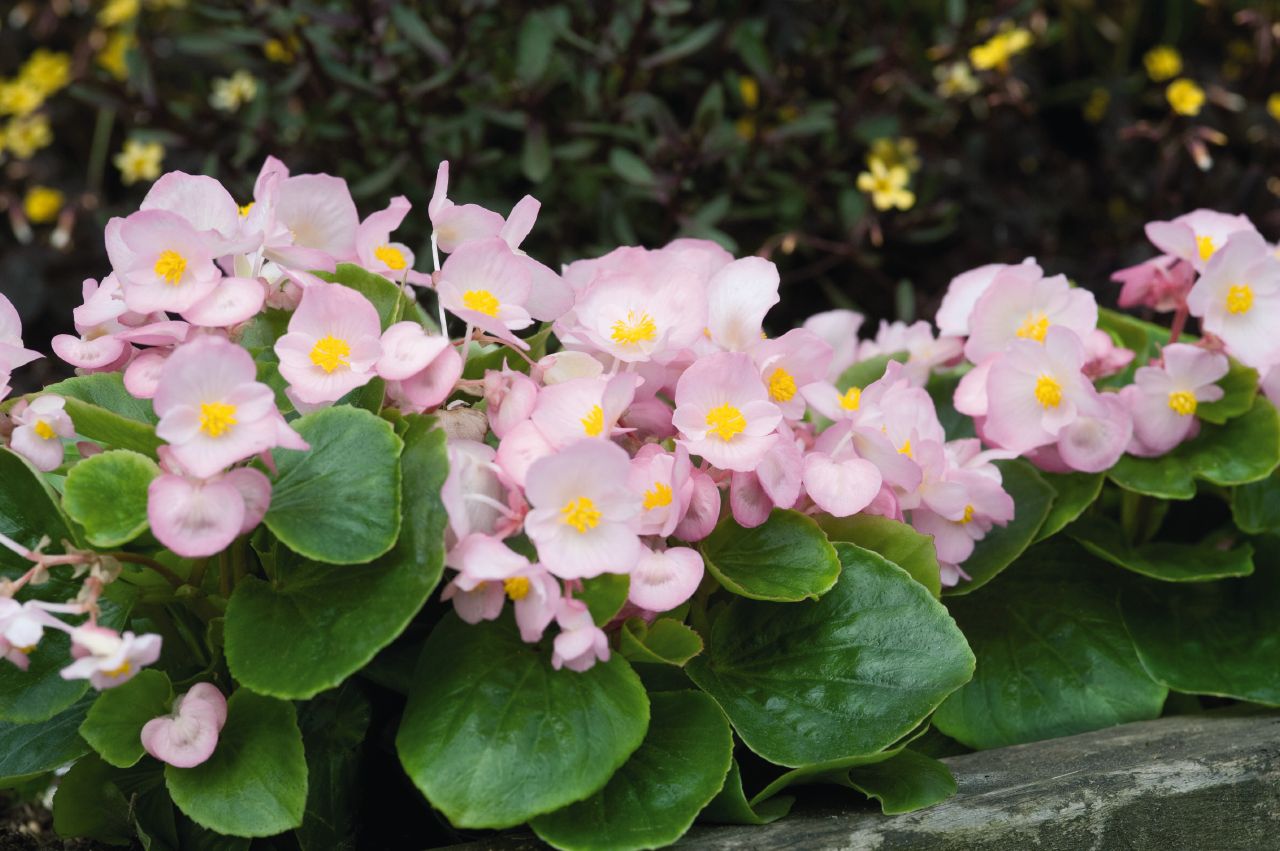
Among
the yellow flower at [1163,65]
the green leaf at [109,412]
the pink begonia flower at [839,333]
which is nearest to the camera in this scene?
the green leaf at [109,412]

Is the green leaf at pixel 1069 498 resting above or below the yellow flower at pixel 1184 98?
above

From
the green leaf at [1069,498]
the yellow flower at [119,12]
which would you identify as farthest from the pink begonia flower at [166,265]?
the yellow flower at [119,12]

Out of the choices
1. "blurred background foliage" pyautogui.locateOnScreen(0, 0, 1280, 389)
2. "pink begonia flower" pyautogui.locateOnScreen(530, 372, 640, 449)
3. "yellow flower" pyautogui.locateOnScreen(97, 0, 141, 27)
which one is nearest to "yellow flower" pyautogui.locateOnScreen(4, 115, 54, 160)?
"blurred background foliage" pyautogui.locateOnScreen(0, 0, 1280, 389)

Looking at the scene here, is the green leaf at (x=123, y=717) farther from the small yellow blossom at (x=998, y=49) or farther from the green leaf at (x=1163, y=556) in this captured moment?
the small yellow blossom at (x=998, y=49)

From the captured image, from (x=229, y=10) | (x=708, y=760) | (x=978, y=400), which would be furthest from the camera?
(x=229, y=10)

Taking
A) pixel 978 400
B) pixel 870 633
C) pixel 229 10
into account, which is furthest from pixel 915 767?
pixel 229 10

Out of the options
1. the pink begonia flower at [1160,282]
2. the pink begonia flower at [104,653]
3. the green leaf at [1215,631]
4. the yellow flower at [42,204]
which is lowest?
the yellow flower at [42,204]

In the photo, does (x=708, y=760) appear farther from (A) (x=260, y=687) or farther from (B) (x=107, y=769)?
(B) (x=107, y=769)
